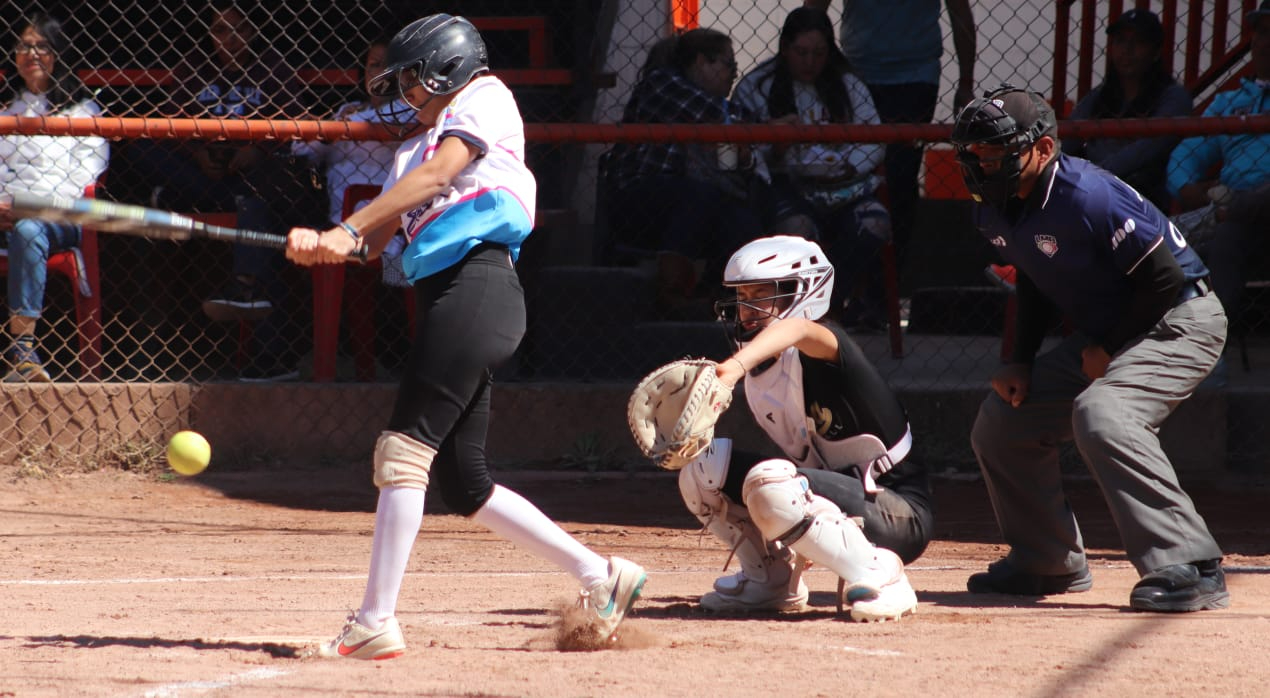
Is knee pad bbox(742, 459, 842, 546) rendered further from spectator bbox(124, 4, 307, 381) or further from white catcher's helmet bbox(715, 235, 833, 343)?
spectator bbox(124, 4, 307, 381)

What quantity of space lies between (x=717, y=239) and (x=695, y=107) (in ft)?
2.40

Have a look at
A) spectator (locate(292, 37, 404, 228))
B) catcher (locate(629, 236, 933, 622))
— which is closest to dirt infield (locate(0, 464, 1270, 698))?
catcher (locate(629, 236, 933, 622))

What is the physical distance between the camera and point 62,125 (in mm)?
6367

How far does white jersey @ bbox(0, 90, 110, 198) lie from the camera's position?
7.13m

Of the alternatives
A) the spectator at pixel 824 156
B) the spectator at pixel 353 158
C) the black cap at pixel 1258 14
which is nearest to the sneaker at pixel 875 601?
the spectator at pixel 824 156

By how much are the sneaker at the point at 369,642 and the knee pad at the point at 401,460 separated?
375mm

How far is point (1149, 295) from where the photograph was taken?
14.4ft

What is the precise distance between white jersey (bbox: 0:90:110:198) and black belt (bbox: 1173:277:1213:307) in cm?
535

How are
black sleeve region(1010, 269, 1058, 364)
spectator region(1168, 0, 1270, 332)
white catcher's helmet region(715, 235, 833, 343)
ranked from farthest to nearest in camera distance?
1. spectator region(1168, 0, 1270, 332)
2. black sleeve region(1010, 269, 1058, 364)
3. white catcher's helmet region(715, 235, 833, 343)

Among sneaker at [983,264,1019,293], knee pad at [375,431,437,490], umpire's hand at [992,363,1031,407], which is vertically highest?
umpire's hand at [992,363,1031,407]

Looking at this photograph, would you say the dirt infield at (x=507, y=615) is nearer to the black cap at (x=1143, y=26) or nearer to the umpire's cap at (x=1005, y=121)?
the umpire's cap at (x=1005, y=121)

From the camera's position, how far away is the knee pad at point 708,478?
13.6 ft

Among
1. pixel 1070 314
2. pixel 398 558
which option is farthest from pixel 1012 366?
pixel 398 558

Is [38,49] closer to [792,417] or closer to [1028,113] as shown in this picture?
[792,417]
